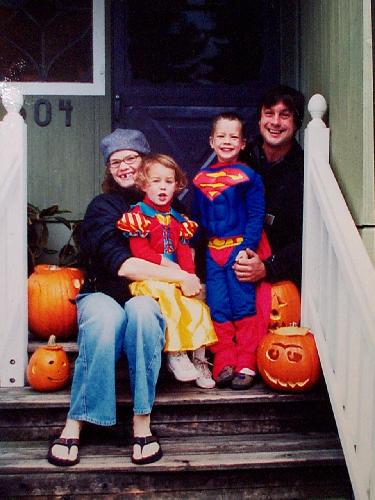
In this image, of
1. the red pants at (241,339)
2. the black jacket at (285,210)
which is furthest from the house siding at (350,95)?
the red pants at (241,339)

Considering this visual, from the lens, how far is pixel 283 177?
148 inches

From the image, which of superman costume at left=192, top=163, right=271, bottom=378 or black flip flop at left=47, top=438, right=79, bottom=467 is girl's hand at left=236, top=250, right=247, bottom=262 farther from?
black flip flop at left=47, top=438, right=79, bottom=467

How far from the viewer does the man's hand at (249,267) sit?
346 cm

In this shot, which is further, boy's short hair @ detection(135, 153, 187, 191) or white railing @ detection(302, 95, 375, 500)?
boy's short hair @ detection(135, 153, 187, 191)

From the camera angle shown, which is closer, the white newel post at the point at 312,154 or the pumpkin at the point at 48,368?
the pumpkin at the point at 48,368

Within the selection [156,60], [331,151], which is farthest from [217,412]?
[156,60]

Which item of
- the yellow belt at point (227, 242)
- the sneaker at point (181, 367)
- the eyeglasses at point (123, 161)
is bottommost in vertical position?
the sneaker at point (181, 367)

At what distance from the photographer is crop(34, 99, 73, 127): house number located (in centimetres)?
475

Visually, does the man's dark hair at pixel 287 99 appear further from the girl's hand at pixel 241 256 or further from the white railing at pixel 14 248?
the white railing at pixel 14 248

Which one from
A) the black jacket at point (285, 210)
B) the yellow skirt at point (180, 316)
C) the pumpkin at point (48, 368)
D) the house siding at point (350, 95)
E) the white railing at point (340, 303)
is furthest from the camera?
the black jacket at point (285, 210)

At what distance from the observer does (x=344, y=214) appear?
3.00m

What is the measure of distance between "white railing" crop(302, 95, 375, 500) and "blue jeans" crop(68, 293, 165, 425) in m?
0.77

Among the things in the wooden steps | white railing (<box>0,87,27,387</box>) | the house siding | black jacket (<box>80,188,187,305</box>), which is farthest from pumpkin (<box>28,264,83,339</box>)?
the house siding

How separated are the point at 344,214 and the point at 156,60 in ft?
7.70
